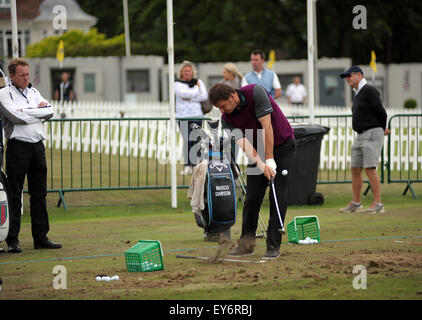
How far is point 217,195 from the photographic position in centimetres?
881

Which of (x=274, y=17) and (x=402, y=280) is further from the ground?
(x=274, y=17)

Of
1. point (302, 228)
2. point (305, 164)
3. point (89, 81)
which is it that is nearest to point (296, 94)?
point (89, 81)

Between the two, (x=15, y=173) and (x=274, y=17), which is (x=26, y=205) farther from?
(x=274, y=17)

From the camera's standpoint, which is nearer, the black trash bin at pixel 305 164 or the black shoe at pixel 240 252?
the black shoe at pixel 240 252

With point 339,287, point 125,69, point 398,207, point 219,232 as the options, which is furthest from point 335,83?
point 339,287

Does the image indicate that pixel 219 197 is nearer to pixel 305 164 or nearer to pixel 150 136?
pixel 305 164

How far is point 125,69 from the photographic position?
1544 inches

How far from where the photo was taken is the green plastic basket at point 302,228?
8820mm

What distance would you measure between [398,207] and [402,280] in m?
5.63

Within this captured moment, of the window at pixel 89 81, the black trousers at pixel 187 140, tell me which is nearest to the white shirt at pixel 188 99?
the black trousers at pixel 187 140

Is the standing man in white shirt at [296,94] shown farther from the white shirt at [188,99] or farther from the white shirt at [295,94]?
the white shirt at [188,99]

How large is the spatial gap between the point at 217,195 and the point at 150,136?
9.52 meters

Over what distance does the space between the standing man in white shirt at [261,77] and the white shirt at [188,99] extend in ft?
3.82

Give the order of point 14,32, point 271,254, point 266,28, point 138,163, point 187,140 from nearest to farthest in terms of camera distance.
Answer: point 271,254
point 14,32
point 138,163
point 187,140
point 266,28
